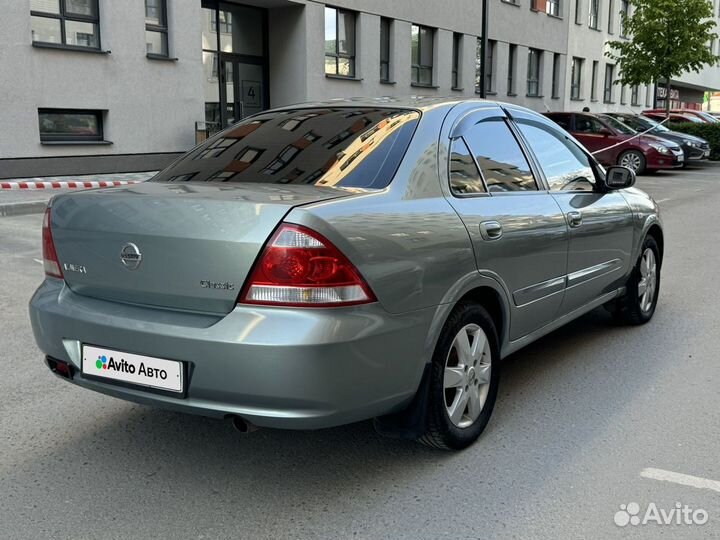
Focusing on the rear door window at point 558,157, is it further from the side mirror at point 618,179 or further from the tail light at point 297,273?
the tail light at point 297,273

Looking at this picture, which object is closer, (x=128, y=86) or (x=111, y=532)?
(x=111, y=532)

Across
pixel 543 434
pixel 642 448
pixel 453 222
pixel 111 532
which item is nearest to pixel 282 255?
pixel 453 222

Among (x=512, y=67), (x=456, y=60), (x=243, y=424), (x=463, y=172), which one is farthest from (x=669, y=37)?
(x=243, y=424)

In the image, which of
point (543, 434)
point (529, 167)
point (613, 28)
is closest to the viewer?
point (543, 434)

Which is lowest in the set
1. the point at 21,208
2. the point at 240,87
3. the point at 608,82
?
the point at 21,208

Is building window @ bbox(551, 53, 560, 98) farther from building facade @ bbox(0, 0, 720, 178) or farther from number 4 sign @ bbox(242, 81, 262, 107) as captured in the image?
number 4 sign @ bbox(242, 81, 262, 107)

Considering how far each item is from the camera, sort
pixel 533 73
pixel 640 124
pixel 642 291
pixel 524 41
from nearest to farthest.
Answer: pixel 642 291 < pixel 640 124 < pixel 524 41 < pixel 533 73

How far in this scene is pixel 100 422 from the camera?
3893 mm

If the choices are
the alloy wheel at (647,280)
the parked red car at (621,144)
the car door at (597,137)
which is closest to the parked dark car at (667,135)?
the parked red car at (621,144)

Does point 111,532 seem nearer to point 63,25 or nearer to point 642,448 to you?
point 642,448

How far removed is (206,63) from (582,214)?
17063mm

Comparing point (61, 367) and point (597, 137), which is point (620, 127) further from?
point (61, 367)

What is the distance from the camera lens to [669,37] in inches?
1088

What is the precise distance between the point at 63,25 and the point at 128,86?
5.79 feet
